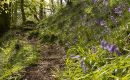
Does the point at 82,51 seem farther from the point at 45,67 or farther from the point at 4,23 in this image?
the point at 4,23

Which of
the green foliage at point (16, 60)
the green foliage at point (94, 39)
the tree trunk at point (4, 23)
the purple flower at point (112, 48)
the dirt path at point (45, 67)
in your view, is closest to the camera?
the green foliage at point (94, 39)

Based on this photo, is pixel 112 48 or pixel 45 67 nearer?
pixel 112 48

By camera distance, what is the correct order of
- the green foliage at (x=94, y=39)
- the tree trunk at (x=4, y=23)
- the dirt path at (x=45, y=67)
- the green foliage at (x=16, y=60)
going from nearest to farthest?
1. the green foliage at (x=94, y=39)
2. the dirt path at (x=45, y=67)
3. the green foliage at (x=16, y=60)
4. the tree trunk at (x=4, y=23)

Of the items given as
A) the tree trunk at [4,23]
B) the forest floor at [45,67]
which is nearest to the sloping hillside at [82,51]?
the forest floor at [45,67]

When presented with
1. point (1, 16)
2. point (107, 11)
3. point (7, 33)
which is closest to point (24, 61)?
point (107, 11)

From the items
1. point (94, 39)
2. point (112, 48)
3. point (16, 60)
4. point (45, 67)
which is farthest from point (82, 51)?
point (16, 60)

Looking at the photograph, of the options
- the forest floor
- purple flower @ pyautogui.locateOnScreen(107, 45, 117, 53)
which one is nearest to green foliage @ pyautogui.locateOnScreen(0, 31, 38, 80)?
the forest floor

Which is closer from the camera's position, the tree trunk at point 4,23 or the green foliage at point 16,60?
the green foliage at point 16,60

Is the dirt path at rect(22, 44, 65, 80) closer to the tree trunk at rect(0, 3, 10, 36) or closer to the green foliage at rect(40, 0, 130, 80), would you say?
the green foliage at rect(40, 0, 130, 80)

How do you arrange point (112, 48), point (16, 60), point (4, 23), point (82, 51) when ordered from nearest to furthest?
point (112, 48) < point (82, 51) < point (16, 60) < point (4, 23)

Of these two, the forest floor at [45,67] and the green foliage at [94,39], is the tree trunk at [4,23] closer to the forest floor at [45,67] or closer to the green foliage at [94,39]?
the green foliage at [94,39]

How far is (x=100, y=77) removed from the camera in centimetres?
274

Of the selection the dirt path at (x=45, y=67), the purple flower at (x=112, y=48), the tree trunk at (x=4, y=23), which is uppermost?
the purple flower at (x=112, y=48)

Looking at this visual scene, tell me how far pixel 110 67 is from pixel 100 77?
15cm
